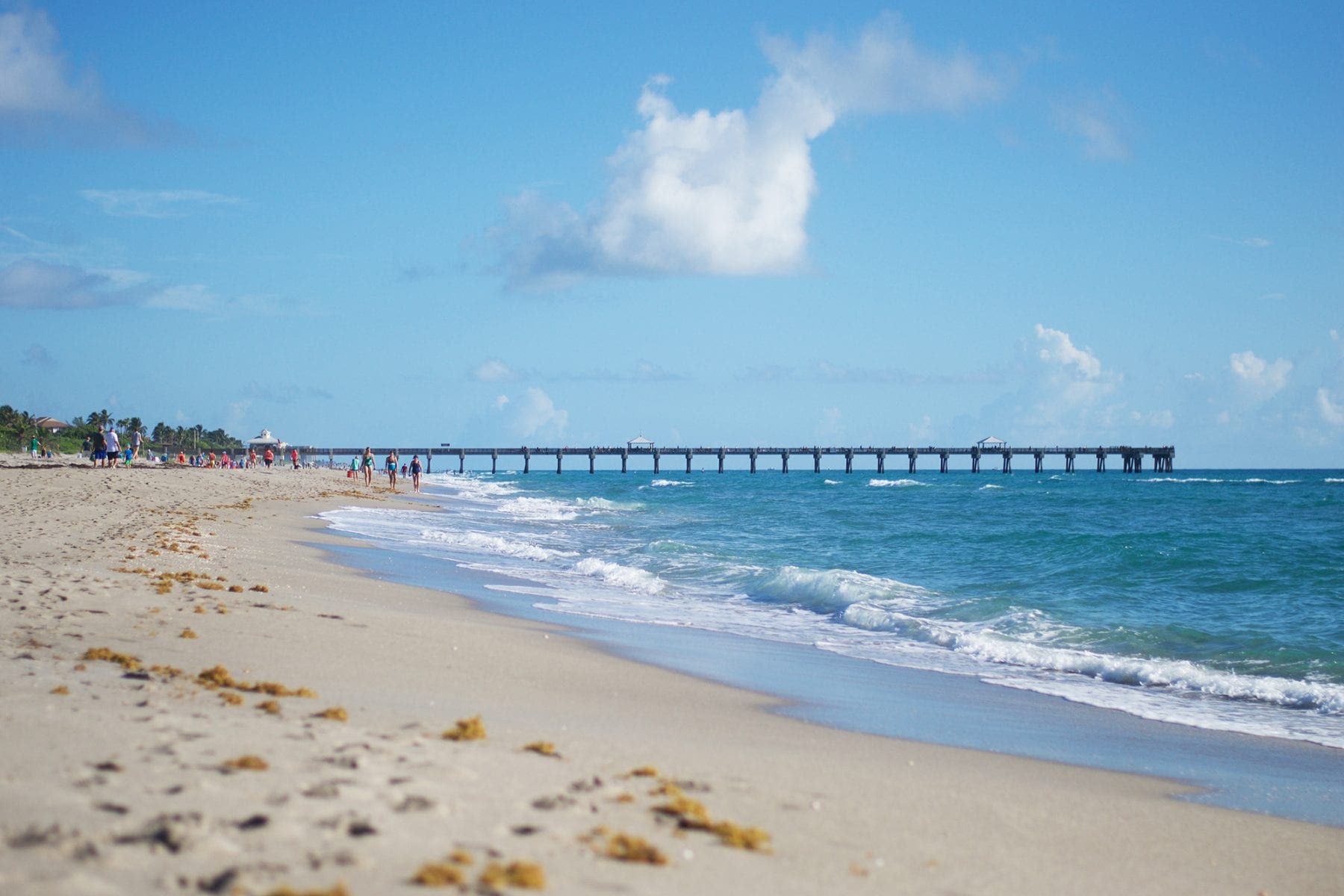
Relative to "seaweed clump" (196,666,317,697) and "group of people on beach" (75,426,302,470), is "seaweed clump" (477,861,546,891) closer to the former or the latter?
"seaweed clump" (196,666,317,697)

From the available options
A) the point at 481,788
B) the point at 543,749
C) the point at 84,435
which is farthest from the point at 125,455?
the point at 481,788

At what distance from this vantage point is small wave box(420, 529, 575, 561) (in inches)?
782

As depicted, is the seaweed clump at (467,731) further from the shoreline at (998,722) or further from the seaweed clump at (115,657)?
the shoreline at (998,722)

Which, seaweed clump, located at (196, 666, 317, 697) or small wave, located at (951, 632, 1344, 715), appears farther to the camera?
small wave, located at (951, 632, 1344, 715)

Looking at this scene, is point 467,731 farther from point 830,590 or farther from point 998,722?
point 830,590

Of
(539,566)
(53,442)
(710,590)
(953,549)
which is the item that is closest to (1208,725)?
(710,590)

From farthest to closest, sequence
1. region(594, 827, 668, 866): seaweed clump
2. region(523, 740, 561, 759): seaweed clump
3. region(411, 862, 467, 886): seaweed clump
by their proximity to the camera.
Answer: region(523, 740, 561, 759): seaweed clump
region(594, 827, 668, 866): seaweed clump
region(411, 862, 467, 886): seaweed clump

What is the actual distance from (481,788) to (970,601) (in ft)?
37.6

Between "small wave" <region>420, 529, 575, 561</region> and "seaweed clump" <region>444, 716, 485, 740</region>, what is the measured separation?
543 inches

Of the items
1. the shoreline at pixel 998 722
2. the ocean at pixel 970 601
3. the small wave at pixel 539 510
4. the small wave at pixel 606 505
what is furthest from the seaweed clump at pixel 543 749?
the small wave at pixel 606 505

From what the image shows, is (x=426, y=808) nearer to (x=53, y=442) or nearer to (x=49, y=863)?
(x=49, y=863)

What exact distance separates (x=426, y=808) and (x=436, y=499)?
3920cm

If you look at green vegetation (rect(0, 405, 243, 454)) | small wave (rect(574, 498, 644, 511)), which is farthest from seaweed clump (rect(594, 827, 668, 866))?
green vegetation (rect(0, 405, 243, 454))

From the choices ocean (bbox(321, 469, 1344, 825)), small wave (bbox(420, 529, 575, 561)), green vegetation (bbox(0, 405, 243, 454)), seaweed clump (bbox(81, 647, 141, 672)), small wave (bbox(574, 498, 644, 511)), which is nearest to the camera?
seaweed clump (bbox(81, 647, 141, 672))
